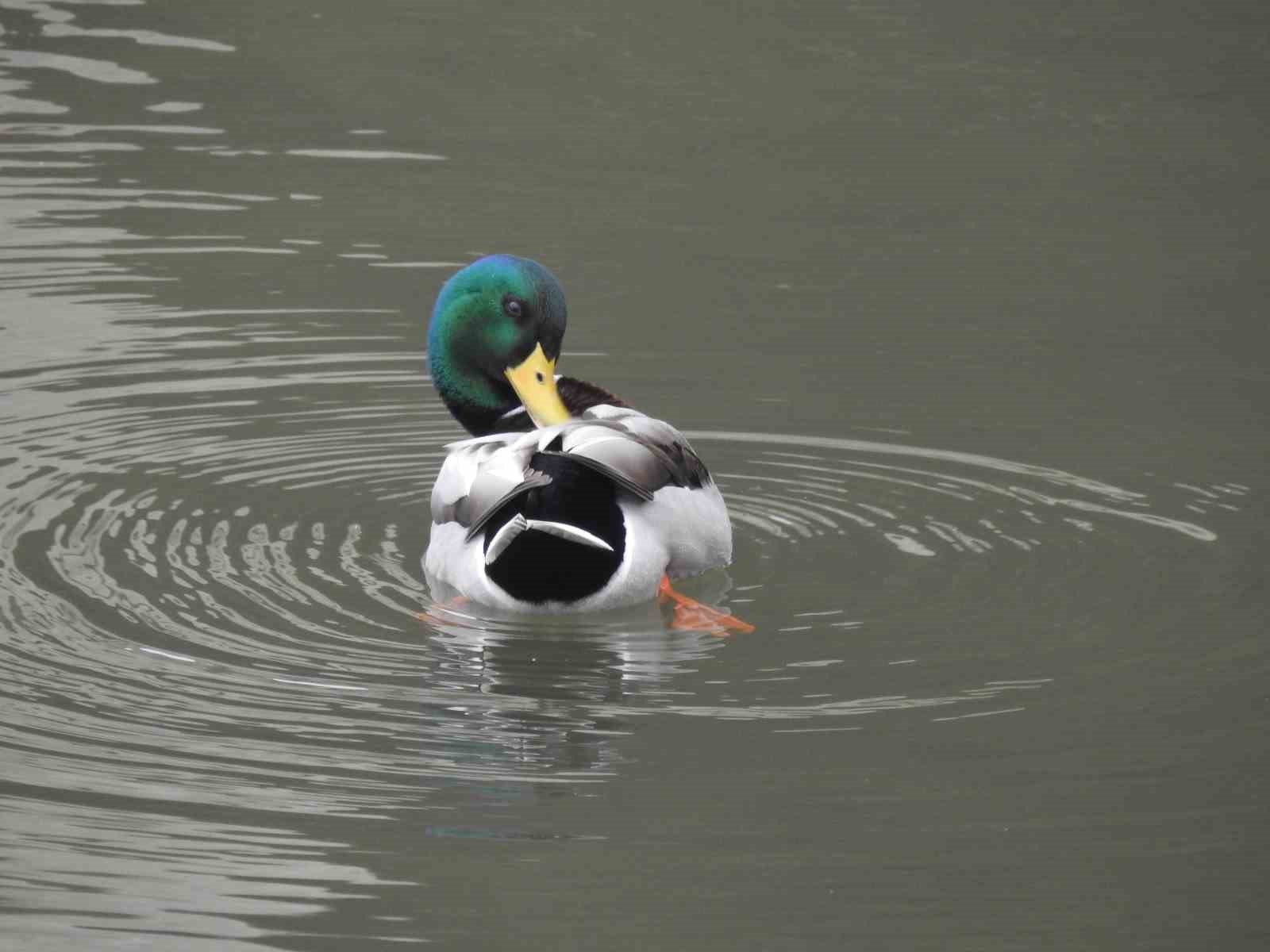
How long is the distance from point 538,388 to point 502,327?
253mm

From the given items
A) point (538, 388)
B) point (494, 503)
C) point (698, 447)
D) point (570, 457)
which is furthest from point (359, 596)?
point (698, 447)

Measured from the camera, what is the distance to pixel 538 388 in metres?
8.02

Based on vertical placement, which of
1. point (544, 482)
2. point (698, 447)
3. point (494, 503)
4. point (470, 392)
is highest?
point (544, 482)

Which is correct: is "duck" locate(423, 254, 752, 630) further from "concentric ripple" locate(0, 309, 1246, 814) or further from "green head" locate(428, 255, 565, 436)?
"concentric ripple" locate(0, 309, 1246, 814)

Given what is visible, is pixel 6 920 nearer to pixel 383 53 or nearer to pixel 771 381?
pixel 771 381

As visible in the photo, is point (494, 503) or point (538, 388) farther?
point (538, 388)

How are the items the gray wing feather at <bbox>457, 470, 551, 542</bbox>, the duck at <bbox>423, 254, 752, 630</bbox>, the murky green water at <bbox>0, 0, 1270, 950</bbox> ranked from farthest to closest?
the duck at <bbox>423, 254, 752, 630</bbox>, the gray wing feather at <bbox>457, 470, 551, 542</bbox>, the murky green water at <bbox>0, 0, 1270, 950</bbox>

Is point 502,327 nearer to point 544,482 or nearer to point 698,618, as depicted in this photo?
point 698,618

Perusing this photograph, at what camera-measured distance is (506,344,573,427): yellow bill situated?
26.1ft

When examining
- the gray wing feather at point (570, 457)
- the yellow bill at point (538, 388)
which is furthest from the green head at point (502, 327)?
the gray wing feather at point (570, 457)

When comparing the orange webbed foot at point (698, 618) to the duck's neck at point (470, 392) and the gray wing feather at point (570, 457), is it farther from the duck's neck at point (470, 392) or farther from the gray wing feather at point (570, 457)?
the duck's neck at point (470, 392)

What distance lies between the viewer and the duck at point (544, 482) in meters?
6.73

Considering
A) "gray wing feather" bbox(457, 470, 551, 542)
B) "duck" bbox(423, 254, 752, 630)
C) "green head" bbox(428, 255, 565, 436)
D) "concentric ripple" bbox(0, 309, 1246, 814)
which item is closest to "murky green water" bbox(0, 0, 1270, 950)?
"concentric ripple" bbox(0, 309, 1246, 814)

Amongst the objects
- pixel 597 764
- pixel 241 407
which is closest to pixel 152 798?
pixel 597 764
